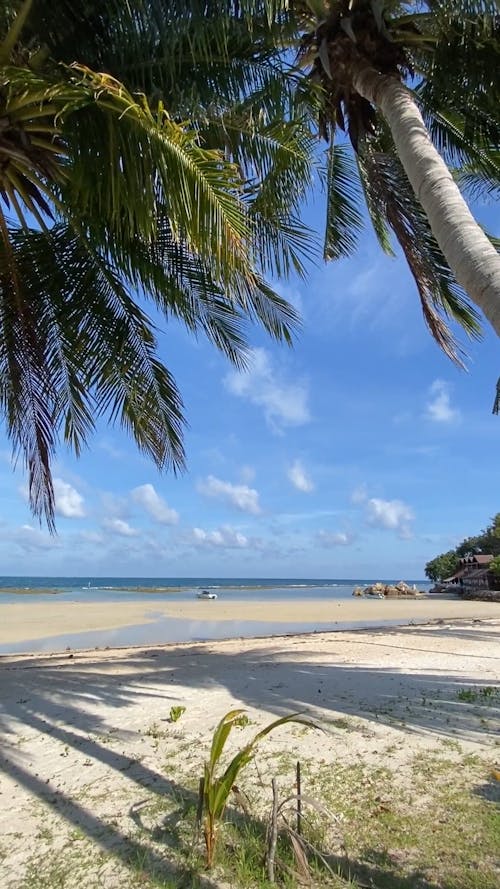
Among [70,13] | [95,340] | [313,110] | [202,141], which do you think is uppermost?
[313,110]

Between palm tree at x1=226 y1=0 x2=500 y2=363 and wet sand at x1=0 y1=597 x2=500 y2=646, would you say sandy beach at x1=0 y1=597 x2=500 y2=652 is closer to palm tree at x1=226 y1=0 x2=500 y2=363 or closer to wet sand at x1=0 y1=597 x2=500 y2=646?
wet sand at x1=0 y1=597 x2=500 y2=646

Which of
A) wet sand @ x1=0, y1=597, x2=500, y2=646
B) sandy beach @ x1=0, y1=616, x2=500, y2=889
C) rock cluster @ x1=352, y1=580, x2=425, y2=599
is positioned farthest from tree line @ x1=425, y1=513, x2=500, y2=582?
sandy beach @ x1=0, y1=616, x2=500, y2=889

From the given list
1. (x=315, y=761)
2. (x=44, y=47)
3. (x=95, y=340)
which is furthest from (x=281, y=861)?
(x=44, y=47)

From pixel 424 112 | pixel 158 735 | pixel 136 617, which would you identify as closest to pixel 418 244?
pixel 424 112

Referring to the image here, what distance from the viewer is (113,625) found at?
62.0 feet

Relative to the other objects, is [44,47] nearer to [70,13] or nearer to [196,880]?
[70,13]

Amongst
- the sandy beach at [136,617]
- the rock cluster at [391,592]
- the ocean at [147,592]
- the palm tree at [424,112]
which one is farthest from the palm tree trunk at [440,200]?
the rock cluster at [391,592]

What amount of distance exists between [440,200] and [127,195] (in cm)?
191

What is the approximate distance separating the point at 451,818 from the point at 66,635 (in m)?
14.8

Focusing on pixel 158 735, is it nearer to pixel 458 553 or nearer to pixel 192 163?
pixel 192 163

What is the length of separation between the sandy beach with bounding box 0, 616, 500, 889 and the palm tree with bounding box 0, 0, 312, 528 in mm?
2414

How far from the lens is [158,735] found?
4473mm

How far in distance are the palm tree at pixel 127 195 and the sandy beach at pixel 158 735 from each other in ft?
7.92

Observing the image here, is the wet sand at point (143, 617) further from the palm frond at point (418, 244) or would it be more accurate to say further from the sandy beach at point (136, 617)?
the palm frond at point (418, 244)
